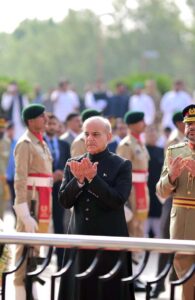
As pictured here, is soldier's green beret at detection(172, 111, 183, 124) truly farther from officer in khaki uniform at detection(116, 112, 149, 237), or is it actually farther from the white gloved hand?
the white gloved hand

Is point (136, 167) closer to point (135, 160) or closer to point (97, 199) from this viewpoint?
point (135, 160)

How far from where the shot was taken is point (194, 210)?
33.8 feet

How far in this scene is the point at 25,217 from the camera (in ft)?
40.2

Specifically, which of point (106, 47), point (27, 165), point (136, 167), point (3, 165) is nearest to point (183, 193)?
point (27, 165)

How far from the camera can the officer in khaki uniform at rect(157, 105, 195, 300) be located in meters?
10.1

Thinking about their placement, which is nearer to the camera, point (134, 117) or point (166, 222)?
point (166, 222)

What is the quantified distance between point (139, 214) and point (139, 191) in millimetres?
324

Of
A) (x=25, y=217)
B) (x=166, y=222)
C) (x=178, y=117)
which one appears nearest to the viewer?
(x=25, y=217)

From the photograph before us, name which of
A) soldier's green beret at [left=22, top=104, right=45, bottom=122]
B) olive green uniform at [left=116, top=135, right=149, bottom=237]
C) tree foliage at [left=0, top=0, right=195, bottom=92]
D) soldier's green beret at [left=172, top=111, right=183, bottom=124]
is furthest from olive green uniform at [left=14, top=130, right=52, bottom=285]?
tree foliage at [left=0, top=0, right=195, bottom=92]

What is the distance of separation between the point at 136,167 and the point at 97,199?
5110mm

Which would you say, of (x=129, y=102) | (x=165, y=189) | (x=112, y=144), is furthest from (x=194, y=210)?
(x=129, y=102)

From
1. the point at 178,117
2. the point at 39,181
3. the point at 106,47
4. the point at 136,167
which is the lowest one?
the point at 39,181

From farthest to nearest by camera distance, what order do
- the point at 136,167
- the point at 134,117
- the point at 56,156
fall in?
the point at 56,156 < the point at 134,117 < the point at 136,167

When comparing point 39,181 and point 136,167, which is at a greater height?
point 136,167
